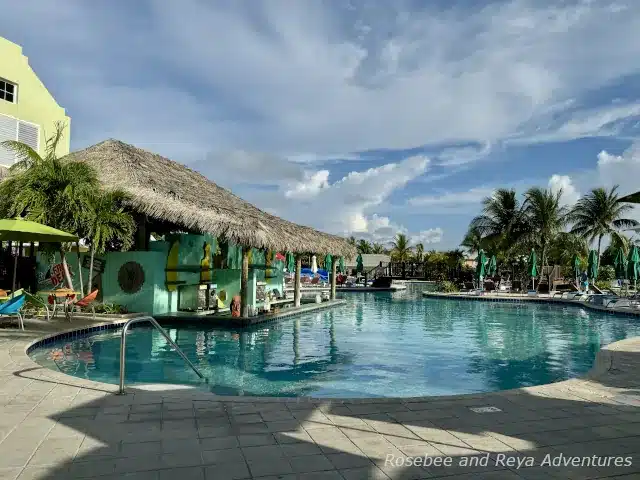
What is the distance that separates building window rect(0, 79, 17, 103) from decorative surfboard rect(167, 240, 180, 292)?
39.7 feet

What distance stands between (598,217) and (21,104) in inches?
1315

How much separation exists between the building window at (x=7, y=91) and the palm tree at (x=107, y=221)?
10.9 m

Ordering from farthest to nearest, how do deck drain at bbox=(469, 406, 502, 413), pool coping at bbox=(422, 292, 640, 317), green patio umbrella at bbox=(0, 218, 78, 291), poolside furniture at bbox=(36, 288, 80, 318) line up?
pool coping at bbox=(422, 292, 640, 317)
poolside furniture at bbox=(36, 288, 80, 318)
green patio umbrella at bbox=(0, 218, 78, 291)
deck drain at bbox=(469, 406, 502, 413)

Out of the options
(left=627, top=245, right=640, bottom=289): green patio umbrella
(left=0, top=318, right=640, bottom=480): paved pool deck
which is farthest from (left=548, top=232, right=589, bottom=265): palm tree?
(left=0, top=318, right=640, bottom=480): paved pool deck

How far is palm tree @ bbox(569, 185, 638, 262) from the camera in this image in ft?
109

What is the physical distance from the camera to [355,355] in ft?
32.3

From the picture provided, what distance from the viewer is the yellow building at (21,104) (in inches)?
803

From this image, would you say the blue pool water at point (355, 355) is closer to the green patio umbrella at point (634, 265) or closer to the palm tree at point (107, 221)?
the palm tree at point (107, 221)

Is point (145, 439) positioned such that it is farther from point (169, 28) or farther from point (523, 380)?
point (169, 28)

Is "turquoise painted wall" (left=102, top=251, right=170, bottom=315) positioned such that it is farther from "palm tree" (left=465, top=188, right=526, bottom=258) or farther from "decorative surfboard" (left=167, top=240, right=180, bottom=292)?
"palm tree" (left=465, top=188, right=526, bottom=258)

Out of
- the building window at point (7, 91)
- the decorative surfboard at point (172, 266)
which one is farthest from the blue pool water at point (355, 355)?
the building window at point (7, 91)

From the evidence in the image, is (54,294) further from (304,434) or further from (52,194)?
(304,434)

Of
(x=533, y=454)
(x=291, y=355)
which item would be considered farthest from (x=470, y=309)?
(x=533, y=454)

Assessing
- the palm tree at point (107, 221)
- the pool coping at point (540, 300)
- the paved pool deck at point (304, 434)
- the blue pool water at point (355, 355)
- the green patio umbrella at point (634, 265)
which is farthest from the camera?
the green patio umbrella at point (634, 265)
